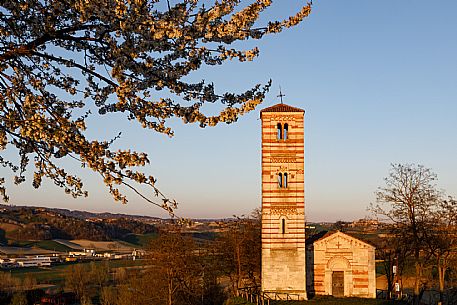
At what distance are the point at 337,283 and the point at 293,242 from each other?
15.5ft

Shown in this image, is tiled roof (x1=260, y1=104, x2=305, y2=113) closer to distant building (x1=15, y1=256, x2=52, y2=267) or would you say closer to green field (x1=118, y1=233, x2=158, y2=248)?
distant building (x1=15, y1=256, x2=52, y2=267)

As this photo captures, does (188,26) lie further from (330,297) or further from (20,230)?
(20,230)

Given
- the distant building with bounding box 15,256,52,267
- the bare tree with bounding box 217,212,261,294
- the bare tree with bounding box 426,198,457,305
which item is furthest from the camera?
the distant building with bounding box 15,256,52,267

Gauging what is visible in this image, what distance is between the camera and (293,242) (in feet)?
105

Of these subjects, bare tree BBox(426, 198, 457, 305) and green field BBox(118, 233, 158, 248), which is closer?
bare tree BBox(426, 198, 457, 305)

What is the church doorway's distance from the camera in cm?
3372

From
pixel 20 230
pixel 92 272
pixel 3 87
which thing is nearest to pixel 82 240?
pixel 20 230

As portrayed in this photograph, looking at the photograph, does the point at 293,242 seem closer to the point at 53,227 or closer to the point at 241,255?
the point at 241,255

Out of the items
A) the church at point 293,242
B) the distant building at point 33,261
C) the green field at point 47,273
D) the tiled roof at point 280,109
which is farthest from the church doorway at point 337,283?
the distant building at point 33,261

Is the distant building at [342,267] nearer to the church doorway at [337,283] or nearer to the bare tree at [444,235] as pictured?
the church doorway at [337,283]

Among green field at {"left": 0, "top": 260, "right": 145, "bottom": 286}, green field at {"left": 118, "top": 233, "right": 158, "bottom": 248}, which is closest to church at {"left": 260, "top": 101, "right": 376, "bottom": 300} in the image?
green field at {"left": 0, "top": 260, "right": 145, "bottom": 286}

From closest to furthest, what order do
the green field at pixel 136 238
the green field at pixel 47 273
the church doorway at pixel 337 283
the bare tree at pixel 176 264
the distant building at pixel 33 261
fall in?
1. the church doorway at pixel 337 283
2. the bare tree at pixel 176 264
3. the green field at pixel 47 273
4. the distant building at pixel 33 261
5. the green field at pixel 136 238

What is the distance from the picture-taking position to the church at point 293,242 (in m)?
31.6

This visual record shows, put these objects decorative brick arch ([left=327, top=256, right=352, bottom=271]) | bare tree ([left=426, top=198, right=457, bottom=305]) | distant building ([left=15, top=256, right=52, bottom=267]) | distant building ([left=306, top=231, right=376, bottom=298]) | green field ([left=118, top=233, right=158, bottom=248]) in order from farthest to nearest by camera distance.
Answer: green field ([left=118, top=233, right=158, bottom=248]) < distant building ([left=15, top=256, right=52, bottom=267]) < decorative brick arch ([left=327, top=256, right=352, bottom=271]) < distant building ([left=306, top=231, right=376, bottom=298]) < bare tree ([left=426, top=198, right=457, bottom=305])
